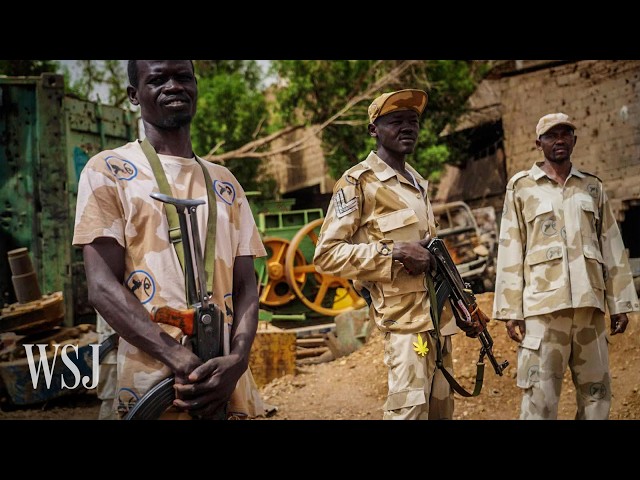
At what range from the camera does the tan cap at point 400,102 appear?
346cm

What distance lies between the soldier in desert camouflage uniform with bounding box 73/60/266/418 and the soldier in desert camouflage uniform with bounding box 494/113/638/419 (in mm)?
1667

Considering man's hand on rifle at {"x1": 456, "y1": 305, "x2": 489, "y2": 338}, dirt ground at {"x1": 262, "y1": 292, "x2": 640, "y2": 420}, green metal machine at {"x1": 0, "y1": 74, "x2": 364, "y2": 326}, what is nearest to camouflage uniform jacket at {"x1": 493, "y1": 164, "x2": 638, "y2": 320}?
man's hand on rifle at {"x1": 456, "y1": 305, "x2": 489, "y2": 338}

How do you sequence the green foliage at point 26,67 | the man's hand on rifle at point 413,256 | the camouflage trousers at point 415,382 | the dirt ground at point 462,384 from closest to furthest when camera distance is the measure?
the camouflage trousers at point 415,382
the man's hand on rifle at point 413,256
the dirt ground at point 462,384
the green foliage at point 26,67

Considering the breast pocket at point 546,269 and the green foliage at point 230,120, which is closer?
the breast pocket at point 546,269

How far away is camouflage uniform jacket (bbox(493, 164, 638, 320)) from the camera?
3674 millimetres

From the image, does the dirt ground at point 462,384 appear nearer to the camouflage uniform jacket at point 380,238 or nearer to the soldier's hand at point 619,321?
the soldier's hand at point 619,321

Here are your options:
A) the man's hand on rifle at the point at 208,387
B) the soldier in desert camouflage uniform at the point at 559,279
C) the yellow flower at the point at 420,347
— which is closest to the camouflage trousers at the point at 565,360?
the soldier in desert camouflage uniform at the point at 559,279

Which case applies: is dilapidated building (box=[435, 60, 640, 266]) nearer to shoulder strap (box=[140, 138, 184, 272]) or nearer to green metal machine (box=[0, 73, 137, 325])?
green metal machine (box=[0, 73, 137, 325])

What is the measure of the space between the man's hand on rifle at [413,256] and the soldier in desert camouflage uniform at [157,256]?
912mm

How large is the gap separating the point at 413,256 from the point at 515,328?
2.69 ft

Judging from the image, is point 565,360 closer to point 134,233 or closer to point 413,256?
point 413,256
